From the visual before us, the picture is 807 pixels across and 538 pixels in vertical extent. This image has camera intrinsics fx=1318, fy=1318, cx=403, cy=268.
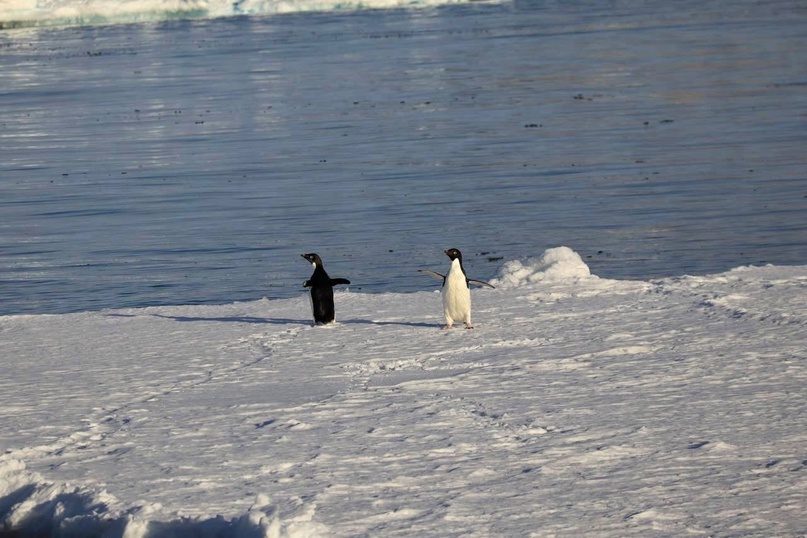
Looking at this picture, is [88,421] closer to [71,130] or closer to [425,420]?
[425,420]

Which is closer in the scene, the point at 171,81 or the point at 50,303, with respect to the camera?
the point at 50,303

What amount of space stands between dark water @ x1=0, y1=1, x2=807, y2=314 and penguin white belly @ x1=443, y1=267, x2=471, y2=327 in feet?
11.7

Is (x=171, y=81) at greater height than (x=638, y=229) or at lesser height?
greater

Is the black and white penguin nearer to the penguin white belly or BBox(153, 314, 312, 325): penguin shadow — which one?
BBox(153, 314, 312, 325): penguin shadow

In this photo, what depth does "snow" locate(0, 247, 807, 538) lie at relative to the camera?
4605 millimetres

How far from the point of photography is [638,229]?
13398 mm

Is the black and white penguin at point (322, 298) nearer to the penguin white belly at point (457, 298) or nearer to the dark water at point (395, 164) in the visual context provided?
the penguin white belly at point (457, 298)

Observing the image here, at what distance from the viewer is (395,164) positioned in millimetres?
18438

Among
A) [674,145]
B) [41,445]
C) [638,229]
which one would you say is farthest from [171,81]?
[41,445]

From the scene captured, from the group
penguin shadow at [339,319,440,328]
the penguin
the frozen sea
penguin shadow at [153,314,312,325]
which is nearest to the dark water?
the frozen sea

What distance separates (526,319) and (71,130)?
18061 mm

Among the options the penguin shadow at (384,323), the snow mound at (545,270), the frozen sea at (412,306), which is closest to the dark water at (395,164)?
the frozen sea at (412,306)

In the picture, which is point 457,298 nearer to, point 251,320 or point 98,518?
point 251,320

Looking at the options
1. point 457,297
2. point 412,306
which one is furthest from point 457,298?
point 412,306
